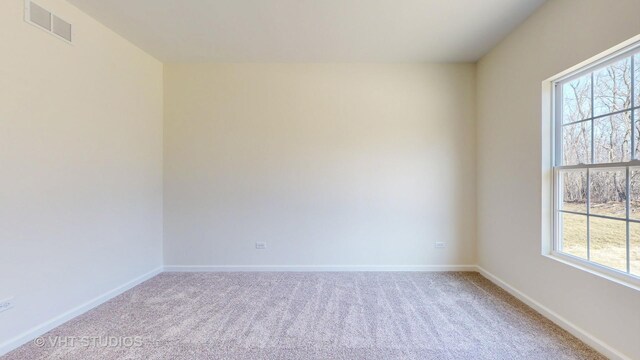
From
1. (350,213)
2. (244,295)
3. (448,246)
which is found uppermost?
(350,213)

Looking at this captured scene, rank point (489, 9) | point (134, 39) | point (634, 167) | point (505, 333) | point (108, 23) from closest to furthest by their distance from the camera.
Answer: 1. point (634, 167)
2. point (505, 333)
3. point (489, 9)
4. point (108, 23)
5. point (134, 39)

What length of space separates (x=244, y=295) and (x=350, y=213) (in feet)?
5.46

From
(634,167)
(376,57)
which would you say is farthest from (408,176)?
(634,167)

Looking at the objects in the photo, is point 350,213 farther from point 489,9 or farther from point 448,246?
point 489,9

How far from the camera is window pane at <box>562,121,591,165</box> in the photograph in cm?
234

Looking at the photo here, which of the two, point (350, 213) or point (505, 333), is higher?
point (350, 213)

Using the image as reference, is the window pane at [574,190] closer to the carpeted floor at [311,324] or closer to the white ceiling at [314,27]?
the carpeted floor at [311,324]

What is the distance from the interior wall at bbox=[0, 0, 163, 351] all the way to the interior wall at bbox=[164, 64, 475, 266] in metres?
0.51

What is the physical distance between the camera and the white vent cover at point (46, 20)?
2.27 meters

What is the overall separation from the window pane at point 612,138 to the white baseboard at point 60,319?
4.61 metres

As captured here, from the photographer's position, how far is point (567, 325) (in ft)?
7.68

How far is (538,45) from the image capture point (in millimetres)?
2693

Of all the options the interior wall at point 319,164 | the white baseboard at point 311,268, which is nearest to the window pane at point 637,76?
the interior wall at point 319,164

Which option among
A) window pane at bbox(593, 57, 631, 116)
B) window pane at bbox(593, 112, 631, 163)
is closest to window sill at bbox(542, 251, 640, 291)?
window pane at bbox(593, 112, 631, 163)
